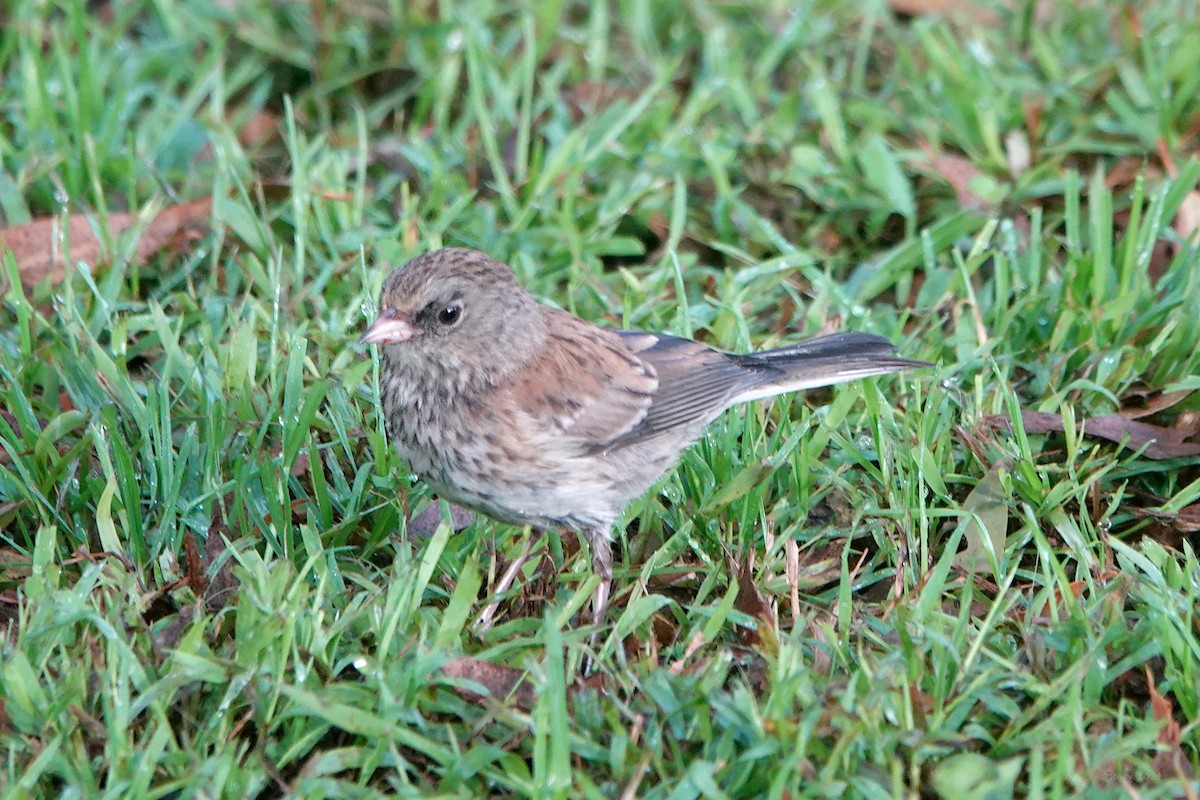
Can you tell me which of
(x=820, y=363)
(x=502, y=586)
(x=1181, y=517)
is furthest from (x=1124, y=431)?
(x=502, y=586)

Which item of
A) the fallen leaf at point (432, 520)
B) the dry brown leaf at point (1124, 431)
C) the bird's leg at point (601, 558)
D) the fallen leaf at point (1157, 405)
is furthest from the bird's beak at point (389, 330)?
the fallen leaf at point (1157, 405)

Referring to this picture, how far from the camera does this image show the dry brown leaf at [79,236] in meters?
4.36

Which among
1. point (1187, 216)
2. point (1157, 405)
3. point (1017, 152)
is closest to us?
point (1157, 405)

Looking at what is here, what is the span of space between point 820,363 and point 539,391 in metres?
0.71

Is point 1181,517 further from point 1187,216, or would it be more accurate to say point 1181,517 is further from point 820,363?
point 1187,216

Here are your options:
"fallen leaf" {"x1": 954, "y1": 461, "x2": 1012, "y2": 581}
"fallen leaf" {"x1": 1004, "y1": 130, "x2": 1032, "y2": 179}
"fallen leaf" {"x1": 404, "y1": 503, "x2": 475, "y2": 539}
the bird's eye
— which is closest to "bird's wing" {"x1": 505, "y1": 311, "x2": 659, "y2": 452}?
the bird's eye

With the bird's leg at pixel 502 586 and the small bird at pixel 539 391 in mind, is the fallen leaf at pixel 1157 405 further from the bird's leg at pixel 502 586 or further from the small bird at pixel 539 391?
the bird's leg at pixel 502 586

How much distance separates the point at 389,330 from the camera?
3.32 m

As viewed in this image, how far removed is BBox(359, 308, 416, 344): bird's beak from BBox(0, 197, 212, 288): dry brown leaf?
1.35 meters

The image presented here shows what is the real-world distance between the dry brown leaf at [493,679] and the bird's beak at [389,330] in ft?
2.53

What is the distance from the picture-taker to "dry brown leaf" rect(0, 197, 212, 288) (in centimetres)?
436

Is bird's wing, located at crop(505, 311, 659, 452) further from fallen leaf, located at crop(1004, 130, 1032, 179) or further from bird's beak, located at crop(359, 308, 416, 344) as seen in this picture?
fallen leaf, located at crop(1004, 130, 1032, 179)

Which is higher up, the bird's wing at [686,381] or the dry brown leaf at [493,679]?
the bird's wing at [686,381]

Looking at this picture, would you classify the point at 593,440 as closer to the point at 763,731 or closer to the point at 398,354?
the point at 398,354
